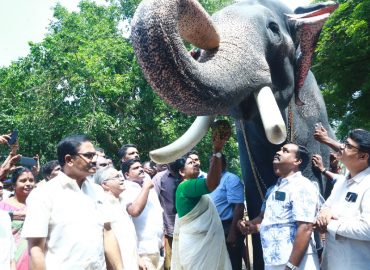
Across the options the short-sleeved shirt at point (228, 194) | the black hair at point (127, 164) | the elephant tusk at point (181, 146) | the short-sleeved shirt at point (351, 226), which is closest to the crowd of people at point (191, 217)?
the short-sleeved shirt at point (351, 226)

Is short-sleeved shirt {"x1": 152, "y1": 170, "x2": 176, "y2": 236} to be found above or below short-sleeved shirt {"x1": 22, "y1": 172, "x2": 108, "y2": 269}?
below

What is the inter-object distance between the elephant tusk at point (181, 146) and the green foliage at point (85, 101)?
12887mm

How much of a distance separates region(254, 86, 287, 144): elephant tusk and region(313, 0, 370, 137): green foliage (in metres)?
7.23

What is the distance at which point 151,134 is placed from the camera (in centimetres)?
1795

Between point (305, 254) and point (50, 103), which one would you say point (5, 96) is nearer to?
point (50, 103)

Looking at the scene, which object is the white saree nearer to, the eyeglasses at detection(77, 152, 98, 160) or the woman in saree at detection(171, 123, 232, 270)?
the woman in saree at detection(171, 123, 232, 270)

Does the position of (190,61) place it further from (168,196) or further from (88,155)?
(168,196)

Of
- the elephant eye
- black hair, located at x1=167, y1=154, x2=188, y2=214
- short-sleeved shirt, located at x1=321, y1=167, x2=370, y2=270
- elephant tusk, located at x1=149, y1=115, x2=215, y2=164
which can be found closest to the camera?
short-sleeved shirt, located at x1=321, y1=167, x2=370, y2=270

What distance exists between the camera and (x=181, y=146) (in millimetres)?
3758

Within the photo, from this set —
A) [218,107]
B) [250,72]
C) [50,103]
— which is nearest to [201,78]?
[218,107]

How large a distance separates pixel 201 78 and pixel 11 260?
1.79 metres

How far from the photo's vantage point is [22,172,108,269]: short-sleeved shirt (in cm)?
314

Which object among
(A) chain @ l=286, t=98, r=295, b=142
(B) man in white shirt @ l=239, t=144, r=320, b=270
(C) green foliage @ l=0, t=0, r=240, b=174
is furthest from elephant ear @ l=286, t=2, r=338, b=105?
(C) green foliage @ l=0, t=0, r=240, b=174

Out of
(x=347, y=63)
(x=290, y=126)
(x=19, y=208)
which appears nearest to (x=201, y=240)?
(x=290, y=126)
